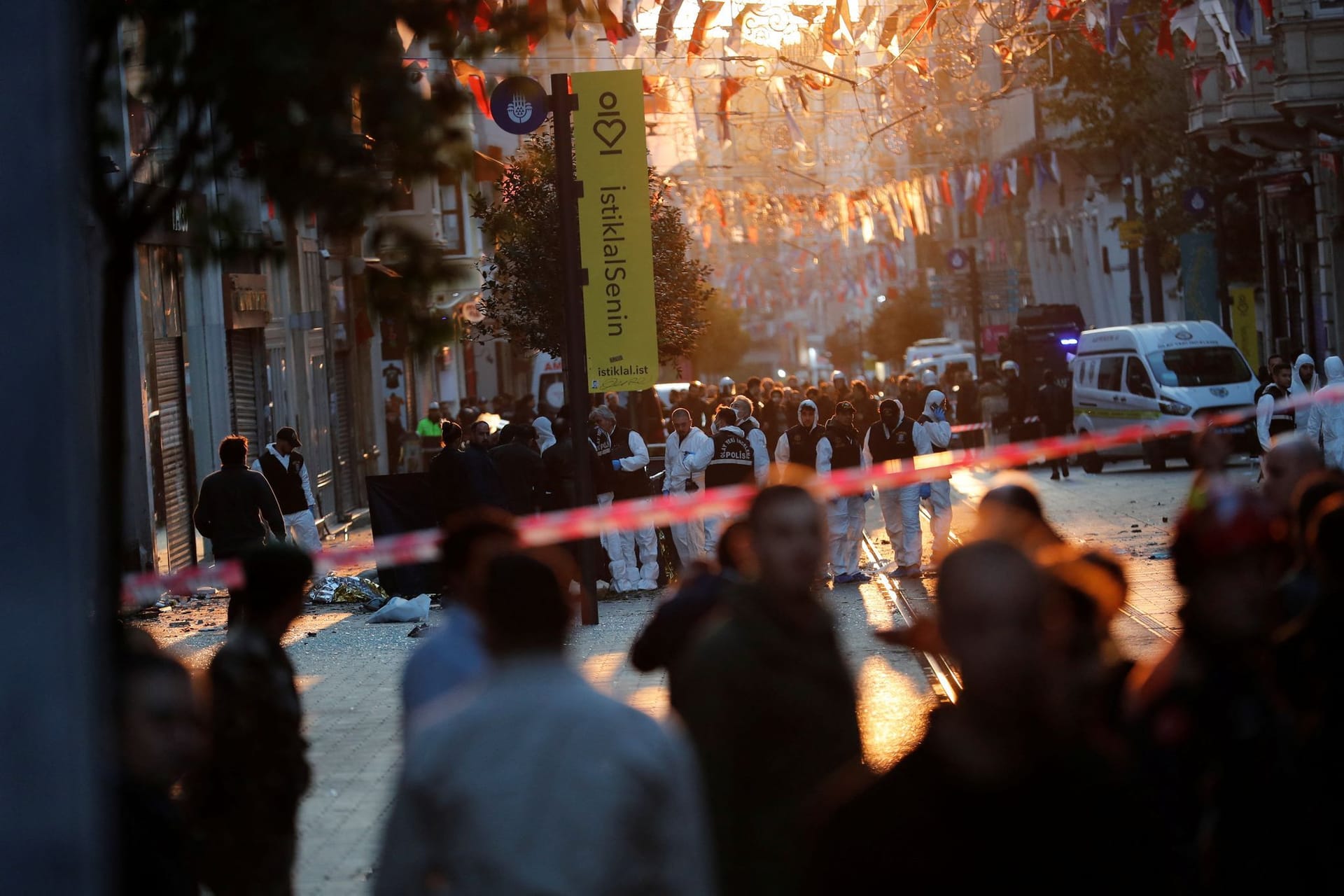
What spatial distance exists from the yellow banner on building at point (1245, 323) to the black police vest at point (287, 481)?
27.2 metres

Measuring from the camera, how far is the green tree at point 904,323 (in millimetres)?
87438

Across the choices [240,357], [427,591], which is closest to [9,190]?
[427,591]

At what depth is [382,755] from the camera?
409 inches

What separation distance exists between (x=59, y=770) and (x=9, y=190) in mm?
1146

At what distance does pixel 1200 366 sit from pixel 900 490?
47.9 feet

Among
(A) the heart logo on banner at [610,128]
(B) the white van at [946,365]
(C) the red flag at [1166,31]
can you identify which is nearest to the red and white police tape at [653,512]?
(A) the heart logo on banner at [610,128]

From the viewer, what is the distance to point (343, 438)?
1359 inches

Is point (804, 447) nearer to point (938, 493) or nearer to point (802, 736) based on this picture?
point (938, 493)

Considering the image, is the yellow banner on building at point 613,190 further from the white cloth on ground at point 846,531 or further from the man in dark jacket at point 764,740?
the man in dark jacket at point 764,740

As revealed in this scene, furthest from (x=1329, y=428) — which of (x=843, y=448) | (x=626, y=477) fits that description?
(x=626, y=477)

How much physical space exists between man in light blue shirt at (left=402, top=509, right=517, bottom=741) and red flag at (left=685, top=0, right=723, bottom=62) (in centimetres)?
1640

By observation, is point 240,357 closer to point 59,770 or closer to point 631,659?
point 631,659

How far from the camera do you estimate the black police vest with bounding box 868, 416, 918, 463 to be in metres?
18.3

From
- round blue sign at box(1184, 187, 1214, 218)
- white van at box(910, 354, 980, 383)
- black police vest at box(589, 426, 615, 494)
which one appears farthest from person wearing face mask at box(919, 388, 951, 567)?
white van at box(910, 354, 980, 383)
